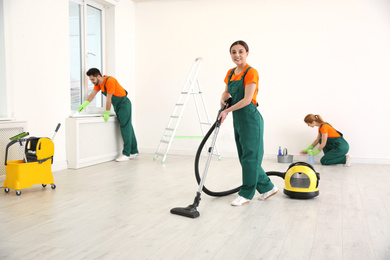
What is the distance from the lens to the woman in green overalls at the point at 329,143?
222 inches

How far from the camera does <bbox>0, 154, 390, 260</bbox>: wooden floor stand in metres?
2.29

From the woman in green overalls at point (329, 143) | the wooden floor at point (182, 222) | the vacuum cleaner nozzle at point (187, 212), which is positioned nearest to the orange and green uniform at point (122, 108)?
the wooden floor at point (182, 222)

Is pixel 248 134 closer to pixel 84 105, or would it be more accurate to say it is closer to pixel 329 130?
pixel 329 130

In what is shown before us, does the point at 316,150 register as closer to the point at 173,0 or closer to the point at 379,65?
the point at 379,65

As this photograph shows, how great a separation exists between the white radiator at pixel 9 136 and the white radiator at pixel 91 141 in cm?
84

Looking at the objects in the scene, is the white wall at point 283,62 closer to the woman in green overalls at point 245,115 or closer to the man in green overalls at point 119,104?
the man in green overalls at point 119,104

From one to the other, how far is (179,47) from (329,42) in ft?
7.90

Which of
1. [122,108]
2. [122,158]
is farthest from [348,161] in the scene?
[122,108]

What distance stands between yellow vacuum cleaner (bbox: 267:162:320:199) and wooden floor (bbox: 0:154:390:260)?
0.09 meters

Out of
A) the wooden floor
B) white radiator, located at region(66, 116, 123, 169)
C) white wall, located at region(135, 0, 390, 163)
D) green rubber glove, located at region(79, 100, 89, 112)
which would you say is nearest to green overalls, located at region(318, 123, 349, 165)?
white wall, located at region(135, 0, 390, 163)

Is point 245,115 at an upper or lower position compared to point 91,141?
upper

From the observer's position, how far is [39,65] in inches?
181

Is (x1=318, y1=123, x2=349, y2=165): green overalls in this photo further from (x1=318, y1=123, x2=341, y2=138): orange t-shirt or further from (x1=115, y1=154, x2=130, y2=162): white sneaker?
(x1=115, y1=154, x2=130, y2=162): white sneaker

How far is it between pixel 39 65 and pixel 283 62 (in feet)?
11.8
